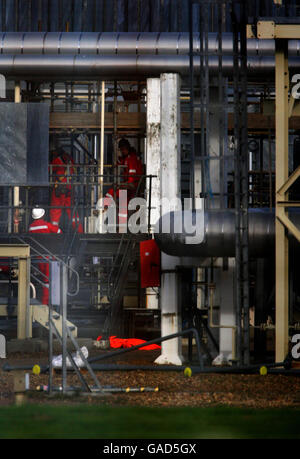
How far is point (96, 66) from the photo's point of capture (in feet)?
61.8

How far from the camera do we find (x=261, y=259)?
14.9m

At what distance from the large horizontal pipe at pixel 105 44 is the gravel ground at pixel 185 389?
7.27 metres

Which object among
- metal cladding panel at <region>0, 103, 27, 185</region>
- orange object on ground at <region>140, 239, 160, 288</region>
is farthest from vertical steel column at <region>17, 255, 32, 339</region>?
metal cladding panel at <region>0, 103, 27, 185</region>

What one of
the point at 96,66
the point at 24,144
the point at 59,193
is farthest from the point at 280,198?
the point at 59,193

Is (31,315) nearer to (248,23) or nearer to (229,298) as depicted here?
(229,298)

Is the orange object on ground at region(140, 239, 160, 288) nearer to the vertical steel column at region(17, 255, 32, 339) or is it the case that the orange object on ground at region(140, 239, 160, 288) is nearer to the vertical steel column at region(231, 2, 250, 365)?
the vertical steel column at region(17, 255, 32, 339)

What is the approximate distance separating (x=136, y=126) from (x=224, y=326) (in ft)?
25.3

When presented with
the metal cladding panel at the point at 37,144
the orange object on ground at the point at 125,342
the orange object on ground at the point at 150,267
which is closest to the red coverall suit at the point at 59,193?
the metal cladding panel at the point at 37,144

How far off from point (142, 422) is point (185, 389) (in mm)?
2959

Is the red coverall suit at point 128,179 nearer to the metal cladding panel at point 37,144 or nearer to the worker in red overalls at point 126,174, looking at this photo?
the worker in red overalls at point 126,174

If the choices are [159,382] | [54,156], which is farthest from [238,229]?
[54,156]

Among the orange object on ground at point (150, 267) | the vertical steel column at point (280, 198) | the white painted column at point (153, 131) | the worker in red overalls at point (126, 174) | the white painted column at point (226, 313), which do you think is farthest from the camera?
the worker in red overalls at point (126, 174)

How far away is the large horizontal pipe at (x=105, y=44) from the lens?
18562mm

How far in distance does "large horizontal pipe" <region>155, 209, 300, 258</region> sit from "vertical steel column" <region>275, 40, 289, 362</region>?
311 mm
